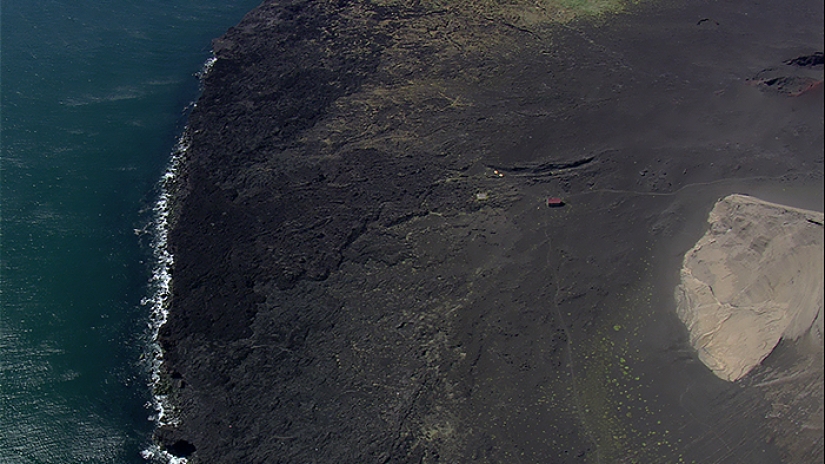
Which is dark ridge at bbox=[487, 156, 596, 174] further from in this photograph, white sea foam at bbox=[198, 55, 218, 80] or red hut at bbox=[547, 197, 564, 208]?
white sea foam at bbox=[198, 55, 218, 80]

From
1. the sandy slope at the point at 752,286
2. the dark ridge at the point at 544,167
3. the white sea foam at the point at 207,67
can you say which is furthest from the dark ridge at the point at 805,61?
the white sea foam at the point at 207,67

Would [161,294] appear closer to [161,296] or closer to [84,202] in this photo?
[161,296]

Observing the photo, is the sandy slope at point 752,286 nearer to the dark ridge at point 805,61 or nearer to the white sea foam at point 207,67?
the dark ridge at point 805,61

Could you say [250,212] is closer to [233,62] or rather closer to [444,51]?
[233,62]

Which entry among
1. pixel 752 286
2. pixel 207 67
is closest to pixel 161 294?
pixel 207 67

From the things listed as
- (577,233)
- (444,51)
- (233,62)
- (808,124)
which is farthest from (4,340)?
(808,124)

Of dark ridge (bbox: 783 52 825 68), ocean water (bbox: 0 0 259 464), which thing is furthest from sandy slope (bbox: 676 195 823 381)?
ocean water (bbox: 0 0 259 464)

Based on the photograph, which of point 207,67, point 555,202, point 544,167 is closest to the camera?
point 555,202
